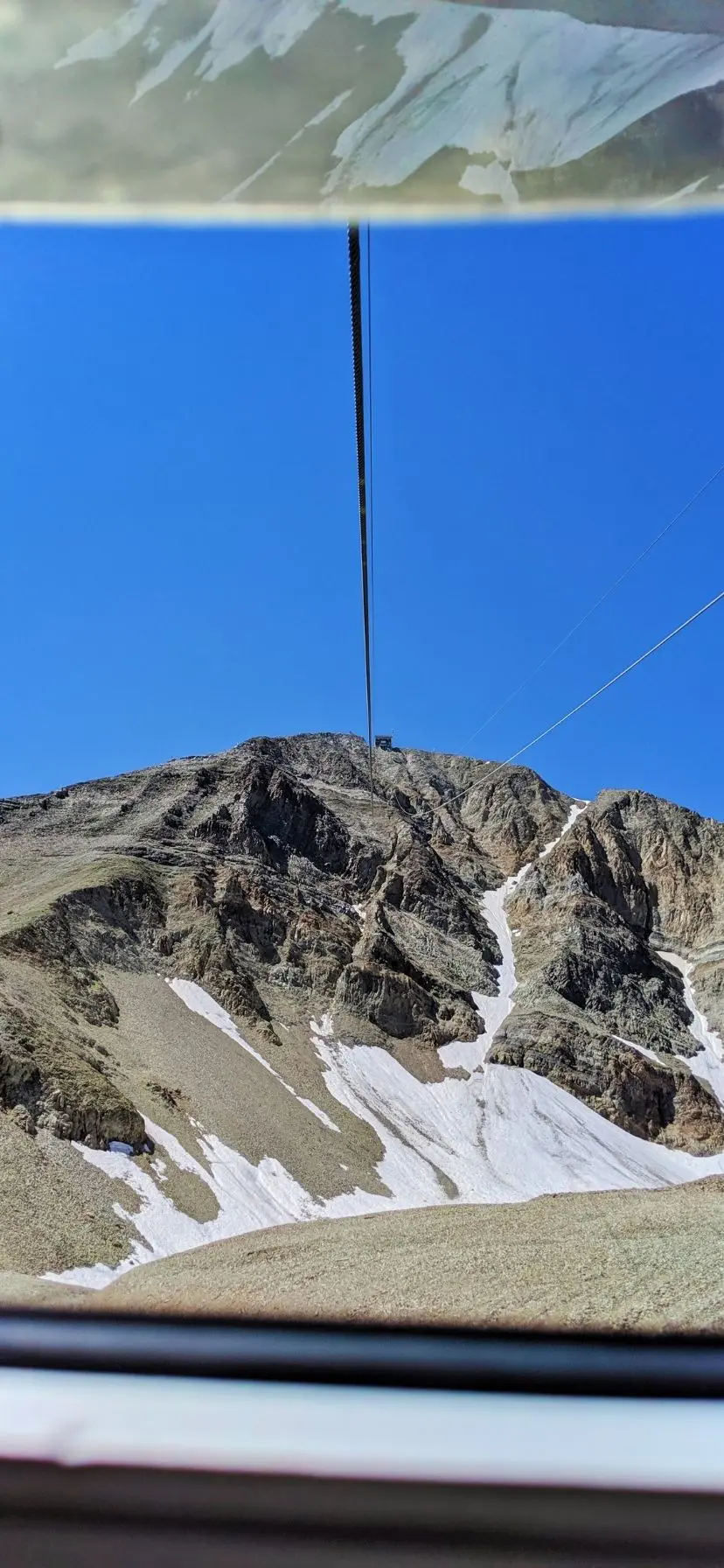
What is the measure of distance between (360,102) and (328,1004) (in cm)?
6109

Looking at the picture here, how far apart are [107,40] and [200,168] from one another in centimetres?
43

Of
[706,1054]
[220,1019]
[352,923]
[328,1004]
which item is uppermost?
[352,923]

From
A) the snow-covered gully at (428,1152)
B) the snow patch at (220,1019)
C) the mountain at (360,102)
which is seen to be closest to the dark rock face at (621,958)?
the snow-covered gully at (428,1152)

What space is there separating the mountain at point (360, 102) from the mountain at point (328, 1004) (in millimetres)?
22652

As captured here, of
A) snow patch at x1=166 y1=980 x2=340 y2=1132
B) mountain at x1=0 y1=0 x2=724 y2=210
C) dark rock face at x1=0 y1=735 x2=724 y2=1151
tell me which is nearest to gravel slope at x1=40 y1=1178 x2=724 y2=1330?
mountain at x1=0 y1=0 x2=724 y2=210

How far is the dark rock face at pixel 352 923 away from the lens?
156 ft

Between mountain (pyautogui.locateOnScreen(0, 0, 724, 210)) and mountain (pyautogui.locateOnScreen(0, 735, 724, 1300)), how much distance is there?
22.7 meters

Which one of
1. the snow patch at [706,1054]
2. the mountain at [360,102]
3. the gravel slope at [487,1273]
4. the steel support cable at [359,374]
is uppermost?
the snow patch at [706,1054]

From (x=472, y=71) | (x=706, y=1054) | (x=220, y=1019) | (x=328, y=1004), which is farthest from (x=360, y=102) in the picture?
(x=706, y=1054)

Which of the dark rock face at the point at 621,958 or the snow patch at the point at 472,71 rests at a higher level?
the dark rock face at the point at 621,958

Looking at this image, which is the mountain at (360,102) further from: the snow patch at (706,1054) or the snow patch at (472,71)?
the snow patch at (706,1054)

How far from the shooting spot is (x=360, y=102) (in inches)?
110

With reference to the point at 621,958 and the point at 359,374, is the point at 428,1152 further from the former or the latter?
the point at 359,374

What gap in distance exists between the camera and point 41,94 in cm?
260
